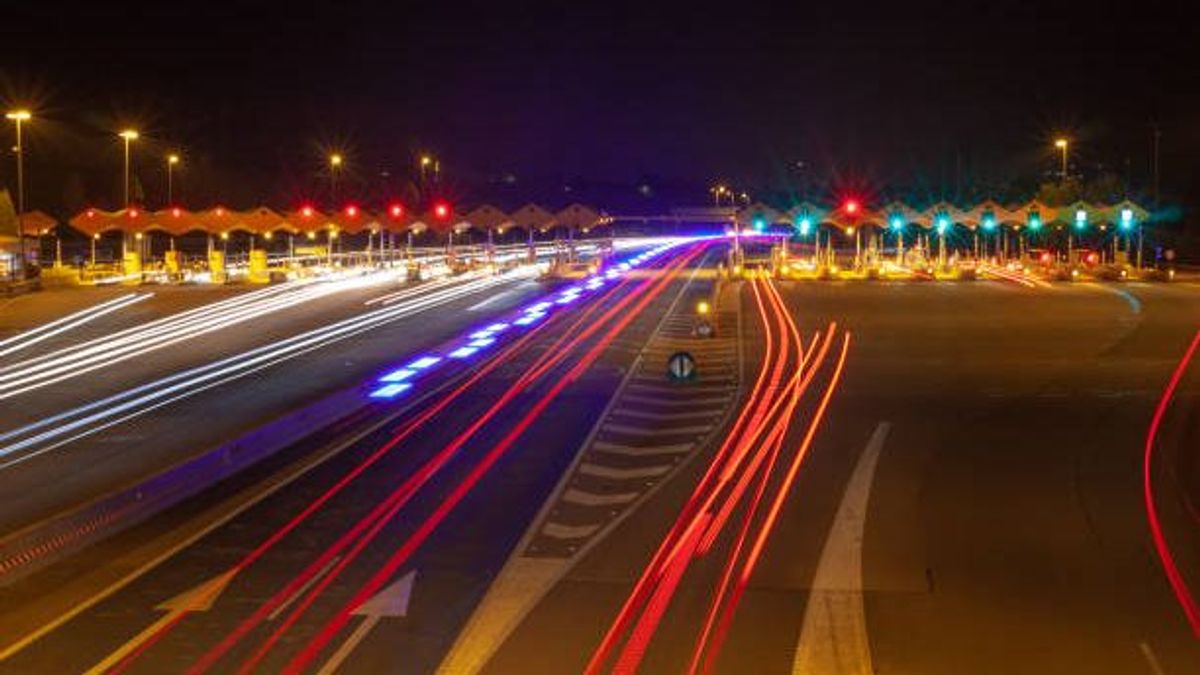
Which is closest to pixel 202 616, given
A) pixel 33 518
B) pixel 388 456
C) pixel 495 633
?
pixel 495 633

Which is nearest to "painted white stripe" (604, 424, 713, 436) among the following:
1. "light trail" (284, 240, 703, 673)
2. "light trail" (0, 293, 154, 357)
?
"light trail" (284, 240, 703, 673)

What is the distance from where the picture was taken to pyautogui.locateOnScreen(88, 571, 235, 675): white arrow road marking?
11.1 m

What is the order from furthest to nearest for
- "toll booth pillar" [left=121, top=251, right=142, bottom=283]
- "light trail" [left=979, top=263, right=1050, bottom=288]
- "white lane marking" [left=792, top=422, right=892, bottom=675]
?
1. "toll booth pillar" [left=121, top=251, right=142, bottom=283]
2. "light trail" [left=979, top=263, right=1050, bottom=288]
3. "white lane marking" [left=792, top=422, right=892, bottom=675]

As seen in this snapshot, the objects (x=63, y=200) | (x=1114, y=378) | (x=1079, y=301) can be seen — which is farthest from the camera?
(x=63, y=200)

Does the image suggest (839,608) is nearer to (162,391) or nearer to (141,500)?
(141,500)

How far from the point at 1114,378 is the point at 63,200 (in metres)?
121

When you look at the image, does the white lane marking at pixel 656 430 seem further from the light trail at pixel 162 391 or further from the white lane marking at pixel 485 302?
the white lane marking at pixel 485 302

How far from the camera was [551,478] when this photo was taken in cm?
2019

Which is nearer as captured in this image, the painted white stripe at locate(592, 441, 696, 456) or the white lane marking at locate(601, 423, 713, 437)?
the painted white stripe at locate(592, 441, 696, 456)

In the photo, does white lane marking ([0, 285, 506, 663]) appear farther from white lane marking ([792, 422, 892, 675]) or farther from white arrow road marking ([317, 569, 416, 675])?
white lane marking ([792, 422, 892, 675])

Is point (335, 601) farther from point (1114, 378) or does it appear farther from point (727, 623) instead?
point (1114, 378)

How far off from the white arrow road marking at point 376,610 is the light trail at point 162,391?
10.9 metres

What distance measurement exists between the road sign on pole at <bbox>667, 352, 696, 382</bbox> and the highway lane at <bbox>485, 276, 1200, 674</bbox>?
367 cm

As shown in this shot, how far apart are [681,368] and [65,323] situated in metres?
28.2
